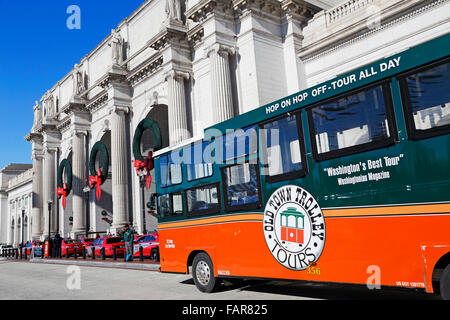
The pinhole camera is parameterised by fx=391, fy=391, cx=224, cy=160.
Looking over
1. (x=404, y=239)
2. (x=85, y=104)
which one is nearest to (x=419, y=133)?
(x=404, y=239)

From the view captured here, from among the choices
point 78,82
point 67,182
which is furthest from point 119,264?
point 78,82

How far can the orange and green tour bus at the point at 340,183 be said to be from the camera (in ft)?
17.8

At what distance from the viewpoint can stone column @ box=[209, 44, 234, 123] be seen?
2045 cm

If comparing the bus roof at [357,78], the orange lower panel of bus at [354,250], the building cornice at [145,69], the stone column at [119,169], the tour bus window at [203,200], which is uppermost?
the building cornice at [145,69]

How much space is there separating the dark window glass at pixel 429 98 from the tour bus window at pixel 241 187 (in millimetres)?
3275

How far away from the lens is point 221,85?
20656 millimetres

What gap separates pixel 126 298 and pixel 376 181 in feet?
21.5

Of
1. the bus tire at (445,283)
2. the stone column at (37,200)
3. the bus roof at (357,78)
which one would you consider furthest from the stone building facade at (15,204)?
the bus tire at (445,283)

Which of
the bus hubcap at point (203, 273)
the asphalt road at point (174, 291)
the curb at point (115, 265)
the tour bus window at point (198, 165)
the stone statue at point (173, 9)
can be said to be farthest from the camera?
the stone statue at point (173, 9)

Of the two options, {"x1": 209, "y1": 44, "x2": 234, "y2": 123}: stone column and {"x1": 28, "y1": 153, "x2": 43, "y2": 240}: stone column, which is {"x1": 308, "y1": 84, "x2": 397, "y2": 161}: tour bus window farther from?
{"x1": 28, "y1": 153, "x2": 43, "y2": 240}: stone column

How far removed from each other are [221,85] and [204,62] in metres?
4.26

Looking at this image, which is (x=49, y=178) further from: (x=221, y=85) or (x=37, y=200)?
(x=221, y=85)

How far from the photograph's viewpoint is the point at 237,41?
21.7 m

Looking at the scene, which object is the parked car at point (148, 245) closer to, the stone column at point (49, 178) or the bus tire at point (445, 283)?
the bus tire at point (445, 283)
